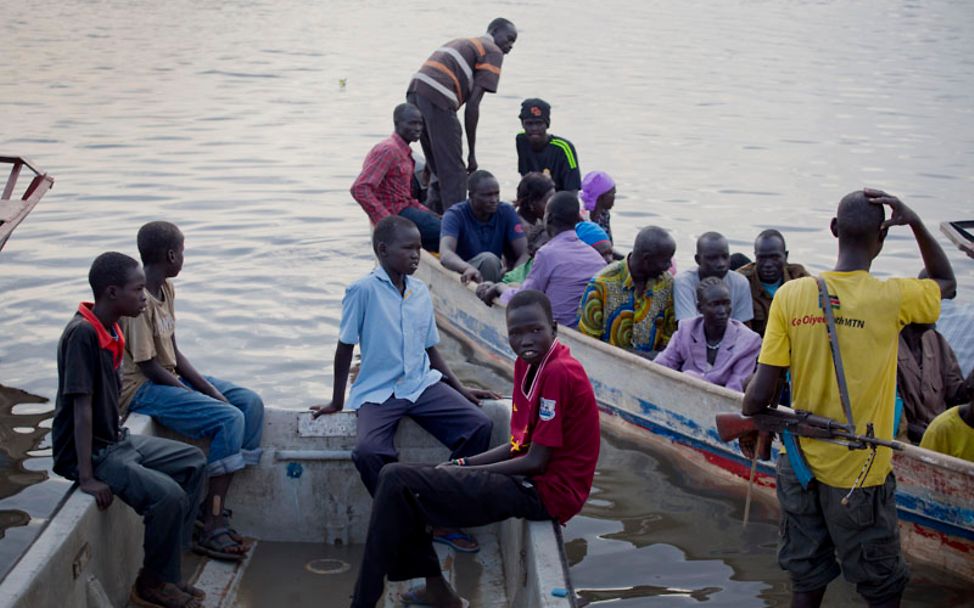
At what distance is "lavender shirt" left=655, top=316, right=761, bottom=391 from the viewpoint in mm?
6039

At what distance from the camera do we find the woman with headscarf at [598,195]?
9047mm

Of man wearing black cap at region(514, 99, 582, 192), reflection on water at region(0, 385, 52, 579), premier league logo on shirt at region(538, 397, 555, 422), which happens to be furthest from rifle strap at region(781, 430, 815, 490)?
man wearing black cap at region(514, 99, 582, 192)

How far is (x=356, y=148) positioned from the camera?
17750mm

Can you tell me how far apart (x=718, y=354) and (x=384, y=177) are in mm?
3445

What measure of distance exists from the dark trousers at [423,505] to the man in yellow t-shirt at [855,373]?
955 millimetres

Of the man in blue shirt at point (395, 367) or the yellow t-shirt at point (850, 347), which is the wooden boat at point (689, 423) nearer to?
the yellow t-shirt at point (850, 347)

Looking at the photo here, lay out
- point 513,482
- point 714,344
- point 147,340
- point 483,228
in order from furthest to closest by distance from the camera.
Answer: point 483,228 → point 714,344 → point 147,340 → point 513,482

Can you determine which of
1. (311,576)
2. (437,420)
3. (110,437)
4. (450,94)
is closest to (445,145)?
(450,94)

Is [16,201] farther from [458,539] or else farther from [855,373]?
[855,373]

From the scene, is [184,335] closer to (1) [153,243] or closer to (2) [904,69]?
(1) [153,243]

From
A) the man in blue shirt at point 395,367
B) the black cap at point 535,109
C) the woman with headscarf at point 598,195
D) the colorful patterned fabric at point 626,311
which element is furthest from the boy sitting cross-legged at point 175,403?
the black cap at point 535,109

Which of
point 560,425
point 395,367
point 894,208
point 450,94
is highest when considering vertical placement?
point 450,94

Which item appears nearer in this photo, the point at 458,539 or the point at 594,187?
the point at 458,539

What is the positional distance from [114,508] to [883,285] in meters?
2.91
